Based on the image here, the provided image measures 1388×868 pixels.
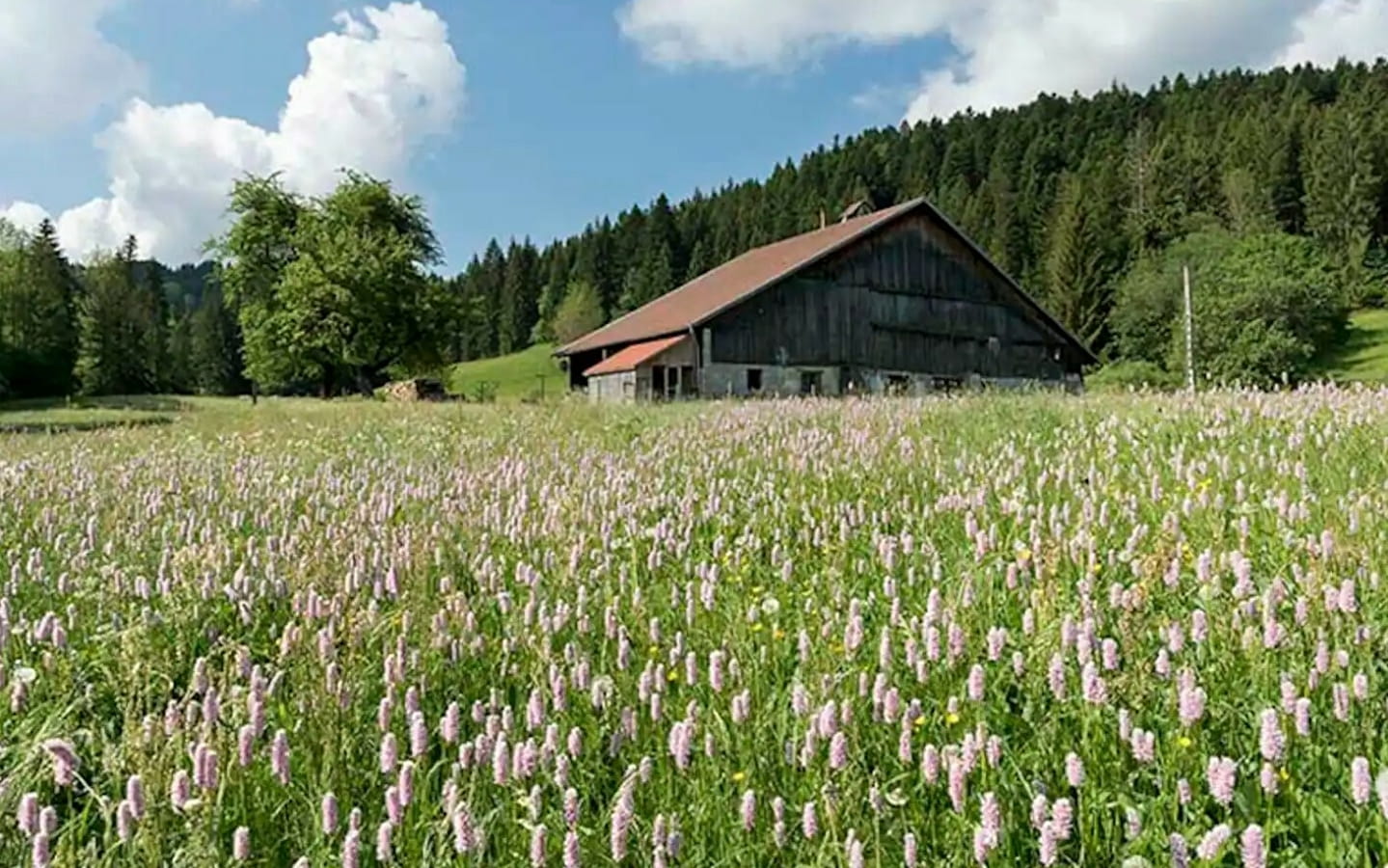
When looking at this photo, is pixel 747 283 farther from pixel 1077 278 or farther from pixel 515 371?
pixel 515 371

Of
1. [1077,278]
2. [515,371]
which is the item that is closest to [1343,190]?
[1077,278]

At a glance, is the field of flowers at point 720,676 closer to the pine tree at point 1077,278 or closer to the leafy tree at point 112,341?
the leafy tree at point 112,341

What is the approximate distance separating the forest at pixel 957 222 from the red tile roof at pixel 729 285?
14.1 meters

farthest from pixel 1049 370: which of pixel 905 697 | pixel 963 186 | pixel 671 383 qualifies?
pixel 963 186

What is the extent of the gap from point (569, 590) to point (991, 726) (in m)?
1.93

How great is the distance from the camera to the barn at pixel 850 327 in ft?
139

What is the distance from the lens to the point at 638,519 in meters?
5.31

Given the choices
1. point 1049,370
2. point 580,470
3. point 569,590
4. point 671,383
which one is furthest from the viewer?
point 1049,370

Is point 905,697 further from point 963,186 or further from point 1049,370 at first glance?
point 963,186

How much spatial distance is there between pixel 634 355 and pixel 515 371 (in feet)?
241

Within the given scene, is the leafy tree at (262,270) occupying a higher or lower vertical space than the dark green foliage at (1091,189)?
lower

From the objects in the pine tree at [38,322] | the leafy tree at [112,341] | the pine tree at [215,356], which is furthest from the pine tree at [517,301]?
the pine tree at [38,322]

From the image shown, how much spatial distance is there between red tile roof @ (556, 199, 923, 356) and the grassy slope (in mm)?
42602

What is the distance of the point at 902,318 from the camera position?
46.3m
